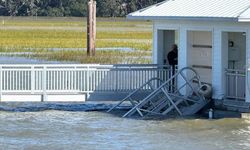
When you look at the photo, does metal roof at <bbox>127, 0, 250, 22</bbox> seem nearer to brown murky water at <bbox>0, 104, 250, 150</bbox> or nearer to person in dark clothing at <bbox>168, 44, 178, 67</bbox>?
person in dark clothing at <bbox>168, 44, 178, 67</bbox>

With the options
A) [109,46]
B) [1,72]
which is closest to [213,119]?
[1,72]

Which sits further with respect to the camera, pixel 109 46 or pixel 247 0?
pixel 109 46

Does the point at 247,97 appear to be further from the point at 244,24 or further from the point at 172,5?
the point at 172,5

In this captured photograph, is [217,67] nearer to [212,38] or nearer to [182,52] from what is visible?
[212,38]

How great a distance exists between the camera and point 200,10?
28.3 meters

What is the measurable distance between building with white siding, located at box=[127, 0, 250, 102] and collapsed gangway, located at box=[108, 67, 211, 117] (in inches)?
17.0

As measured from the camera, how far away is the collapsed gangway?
90.9ft

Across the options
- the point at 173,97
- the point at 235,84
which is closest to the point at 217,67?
the point at 235,84

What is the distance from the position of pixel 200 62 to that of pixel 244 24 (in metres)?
3.49

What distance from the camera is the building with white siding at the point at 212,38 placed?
26844mm

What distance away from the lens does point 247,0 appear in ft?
92.2

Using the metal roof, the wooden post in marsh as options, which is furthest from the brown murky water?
the wooden post in marsh

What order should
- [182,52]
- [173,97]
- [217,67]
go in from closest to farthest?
[217,67]
[173,97]
[182,52]

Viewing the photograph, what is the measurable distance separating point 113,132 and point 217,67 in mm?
4540
